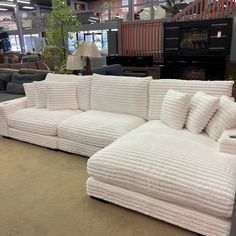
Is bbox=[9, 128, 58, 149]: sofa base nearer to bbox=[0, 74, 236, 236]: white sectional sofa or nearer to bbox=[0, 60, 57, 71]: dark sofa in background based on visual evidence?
bbox=[0, 74, 236, 236]: white sectional sofa

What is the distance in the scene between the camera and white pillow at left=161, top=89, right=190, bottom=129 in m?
2.23

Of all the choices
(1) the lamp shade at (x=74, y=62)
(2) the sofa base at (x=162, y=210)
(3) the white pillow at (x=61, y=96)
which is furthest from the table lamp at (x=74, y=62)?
(2) the sofa base at (x=162, y=210)

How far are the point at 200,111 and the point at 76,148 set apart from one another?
1.41 meters

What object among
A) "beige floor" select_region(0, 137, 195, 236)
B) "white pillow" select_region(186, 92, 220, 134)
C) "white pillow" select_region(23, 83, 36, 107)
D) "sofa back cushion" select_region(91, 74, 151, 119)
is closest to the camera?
"beige floor" select_region(0, 137, 195, 236)

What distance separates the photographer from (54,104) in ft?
10.3

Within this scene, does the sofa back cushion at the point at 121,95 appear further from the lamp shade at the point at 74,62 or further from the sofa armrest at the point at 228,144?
the sofa armrest at the point at 228,144

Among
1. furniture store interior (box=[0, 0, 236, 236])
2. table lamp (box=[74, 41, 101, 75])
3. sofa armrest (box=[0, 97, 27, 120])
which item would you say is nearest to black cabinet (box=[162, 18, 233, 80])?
furniture store interior (box=[0, 0, 236, 236])

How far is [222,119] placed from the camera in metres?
2.00

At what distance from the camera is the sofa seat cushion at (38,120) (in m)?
2.83

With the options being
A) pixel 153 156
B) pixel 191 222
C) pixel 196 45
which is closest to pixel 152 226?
pixel 191 222

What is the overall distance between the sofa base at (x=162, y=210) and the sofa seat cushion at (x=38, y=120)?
3.73 feet

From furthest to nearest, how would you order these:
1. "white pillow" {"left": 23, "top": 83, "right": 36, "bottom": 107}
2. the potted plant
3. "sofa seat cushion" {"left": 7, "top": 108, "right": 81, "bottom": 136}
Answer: the potted plant < "white pillow" {"left": 23, "top": 83, "right": 36, "bottom": 107} < "sofa seat cushion" {"left": 7, "top": 108, "right": 81, "bottom": 136}

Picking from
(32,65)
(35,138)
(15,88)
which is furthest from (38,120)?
(32,65)

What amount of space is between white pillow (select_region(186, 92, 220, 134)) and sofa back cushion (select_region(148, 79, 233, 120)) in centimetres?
14
